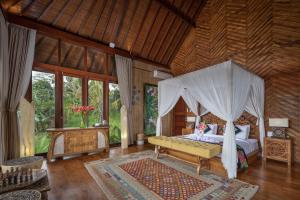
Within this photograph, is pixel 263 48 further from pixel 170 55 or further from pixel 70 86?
pixel 70 86

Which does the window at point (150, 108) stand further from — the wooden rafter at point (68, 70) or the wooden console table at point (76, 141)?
the wooden console table at point (76, 141)

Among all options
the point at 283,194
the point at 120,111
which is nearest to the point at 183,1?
the point at 120,111

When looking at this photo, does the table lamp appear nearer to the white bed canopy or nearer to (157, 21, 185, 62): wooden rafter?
the white bed canopy

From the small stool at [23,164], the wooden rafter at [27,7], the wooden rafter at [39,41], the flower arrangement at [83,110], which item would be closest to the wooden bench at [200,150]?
the flower arrangement at [83,110]

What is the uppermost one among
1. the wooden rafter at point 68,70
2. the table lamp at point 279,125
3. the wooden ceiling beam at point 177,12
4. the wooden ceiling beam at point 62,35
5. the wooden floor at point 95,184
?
the wooden ceiling beam at point 177,12

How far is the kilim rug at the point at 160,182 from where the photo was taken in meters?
2.52

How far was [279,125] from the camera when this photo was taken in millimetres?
4191

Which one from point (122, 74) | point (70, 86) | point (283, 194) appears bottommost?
point (283, 194)

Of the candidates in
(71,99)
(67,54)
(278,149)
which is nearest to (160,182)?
(278,149)

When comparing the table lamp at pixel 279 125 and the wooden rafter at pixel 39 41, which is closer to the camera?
the table lamp at pixel 279 125

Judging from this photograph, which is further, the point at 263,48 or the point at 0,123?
the point at 263,48

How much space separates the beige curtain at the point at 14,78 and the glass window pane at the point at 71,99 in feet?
3.55

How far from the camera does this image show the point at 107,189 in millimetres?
A: 2719

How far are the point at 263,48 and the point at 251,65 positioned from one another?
566 millimetres
